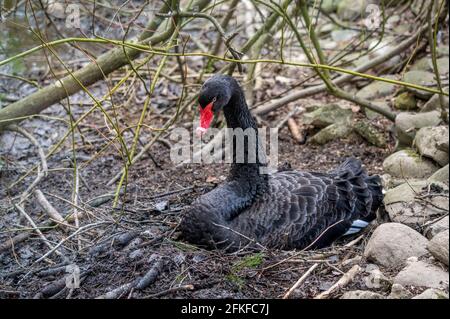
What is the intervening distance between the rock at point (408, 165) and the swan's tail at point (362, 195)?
1.06 ft

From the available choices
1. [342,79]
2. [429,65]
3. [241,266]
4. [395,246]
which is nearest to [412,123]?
[342,79]

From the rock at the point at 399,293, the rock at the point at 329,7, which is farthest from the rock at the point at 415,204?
the rock at the point at 329,7

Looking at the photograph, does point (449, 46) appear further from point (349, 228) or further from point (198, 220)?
point (198, 220)

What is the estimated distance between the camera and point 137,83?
6.58 metres

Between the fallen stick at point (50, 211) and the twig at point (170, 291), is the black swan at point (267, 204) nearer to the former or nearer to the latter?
the twig at point (170, 291)

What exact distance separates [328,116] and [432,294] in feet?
10.1

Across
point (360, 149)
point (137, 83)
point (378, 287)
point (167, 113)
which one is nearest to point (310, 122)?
point (360, 149)

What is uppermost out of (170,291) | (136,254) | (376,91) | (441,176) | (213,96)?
(376,91)

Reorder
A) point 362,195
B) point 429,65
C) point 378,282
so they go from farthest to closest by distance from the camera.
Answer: point 429,65, point 362,195, point 378,282

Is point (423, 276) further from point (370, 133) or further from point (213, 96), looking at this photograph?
point (370, 133)

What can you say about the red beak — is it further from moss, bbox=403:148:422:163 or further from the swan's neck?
moss, bbox=403:148:422:163

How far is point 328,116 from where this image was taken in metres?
5.69

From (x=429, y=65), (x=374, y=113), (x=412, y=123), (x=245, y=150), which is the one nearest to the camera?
(x=245, y=150)

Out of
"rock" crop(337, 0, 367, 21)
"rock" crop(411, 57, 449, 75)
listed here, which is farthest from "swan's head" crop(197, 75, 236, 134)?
"rock" crop(337, 0, 367, 21)
